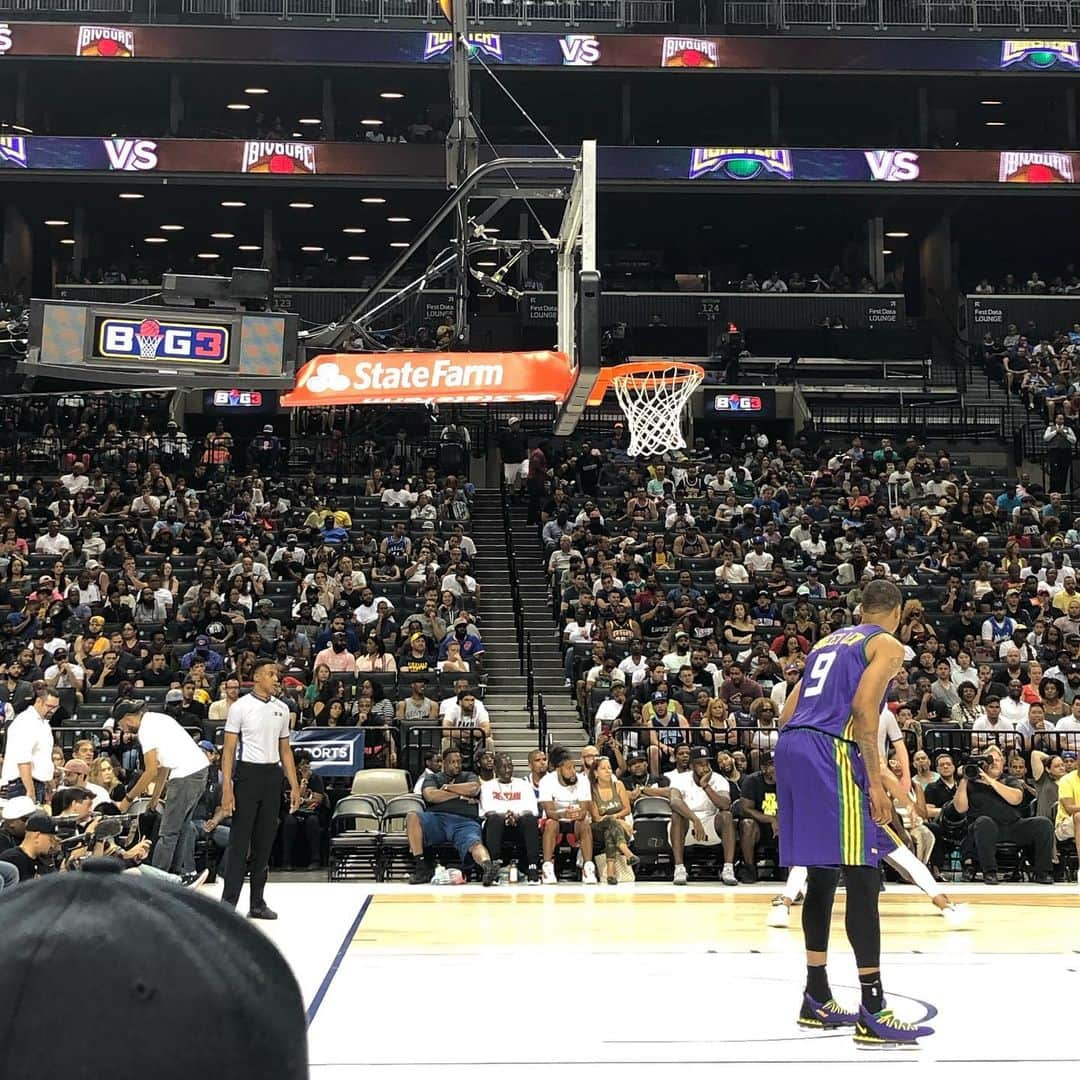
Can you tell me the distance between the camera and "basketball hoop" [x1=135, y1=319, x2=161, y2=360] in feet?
37.5

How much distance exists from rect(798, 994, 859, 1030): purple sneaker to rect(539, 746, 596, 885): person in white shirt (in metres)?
7.52

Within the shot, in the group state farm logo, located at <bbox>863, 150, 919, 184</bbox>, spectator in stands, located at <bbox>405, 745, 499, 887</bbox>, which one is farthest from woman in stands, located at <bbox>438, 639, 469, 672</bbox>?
state farm logo, located at <bbox>863, 150, 919, 184</bbox>

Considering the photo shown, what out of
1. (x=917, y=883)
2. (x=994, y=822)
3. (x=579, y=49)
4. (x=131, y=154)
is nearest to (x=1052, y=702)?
(x=994, y=822)

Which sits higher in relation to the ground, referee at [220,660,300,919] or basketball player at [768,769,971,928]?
referee at [220,660,300,919]

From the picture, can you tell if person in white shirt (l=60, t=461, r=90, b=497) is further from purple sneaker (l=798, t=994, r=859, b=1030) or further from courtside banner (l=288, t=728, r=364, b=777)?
purple sneaker (l=798, t=994, r=859, b=1030)

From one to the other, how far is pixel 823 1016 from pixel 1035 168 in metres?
33.7

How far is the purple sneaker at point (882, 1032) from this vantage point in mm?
6516

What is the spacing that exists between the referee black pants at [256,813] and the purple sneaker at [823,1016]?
197 inches

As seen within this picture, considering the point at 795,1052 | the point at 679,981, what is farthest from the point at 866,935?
the point at 679,981

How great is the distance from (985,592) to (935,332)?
17668 mm

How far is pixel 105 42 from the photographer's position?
35.9 m

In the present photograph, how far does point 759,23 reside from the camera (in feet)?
130

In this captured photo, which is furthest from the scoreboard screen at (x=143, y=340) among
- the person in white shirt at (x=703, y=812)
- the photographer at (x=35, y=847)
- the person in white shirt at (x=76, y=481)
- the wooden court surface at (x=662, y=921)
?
the person in white shirt at (x=76, y=481)

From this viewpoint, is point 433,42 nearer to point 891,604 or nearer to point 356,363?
point 356,363
